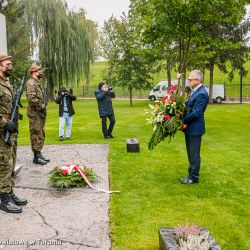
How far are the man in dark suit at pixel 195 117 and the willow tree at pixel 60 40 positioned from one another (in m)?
24.0

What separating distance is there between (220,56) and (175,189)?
28.6 meters

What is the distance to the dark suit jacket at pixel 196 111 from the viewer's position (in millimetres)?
6242

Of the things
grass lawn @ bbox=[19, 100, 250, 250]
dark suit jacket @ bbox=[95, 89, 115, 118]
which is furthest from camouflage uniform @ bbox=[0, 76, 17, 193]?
dark suit jacket @ bbox=[95, 89, 115, 118]

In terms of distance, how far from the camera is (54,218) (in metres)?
4.97

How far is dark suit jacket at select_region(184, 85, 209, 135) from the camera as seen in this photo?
624 cm

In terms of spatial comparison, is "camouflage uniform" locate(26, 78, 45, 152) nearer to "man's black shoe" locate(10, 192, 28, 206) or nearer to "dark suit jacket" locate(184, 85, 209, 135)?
"man's black shoe" locate(10, 192, 28, 206)

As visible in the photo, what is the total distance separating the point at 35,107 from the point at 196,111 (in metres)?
3.48

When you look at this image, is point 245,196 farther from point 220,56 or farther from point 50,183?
point 220,56

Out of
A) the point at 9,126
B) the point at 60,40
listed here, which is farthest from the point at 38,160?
the point at 60,40

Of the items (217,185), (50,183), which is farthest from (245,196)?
(50,183)

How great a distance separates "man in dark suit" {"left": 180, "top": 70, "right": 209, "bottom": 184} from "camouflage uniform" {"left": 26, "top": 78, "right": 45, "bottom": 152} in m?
3.22

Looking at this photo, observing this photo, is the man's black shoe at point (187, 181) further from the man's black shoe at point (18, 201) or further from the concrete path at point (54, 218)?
the man's black shoe at point (18, 201)

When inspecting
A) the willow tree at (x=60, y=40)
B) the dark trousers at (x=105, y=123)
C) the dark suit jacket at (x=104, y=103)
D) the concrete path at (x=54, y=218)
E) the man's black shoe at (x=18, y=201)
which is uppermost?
the willow tree at (x=60, y=40)

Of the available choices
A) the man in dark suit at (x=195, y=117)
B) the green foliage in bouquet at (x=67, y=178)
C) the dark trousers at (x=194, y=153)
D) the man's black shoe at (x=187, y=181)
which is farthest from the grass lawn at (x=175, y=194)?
the green foliage in bouquet at (x=67, y=178)
